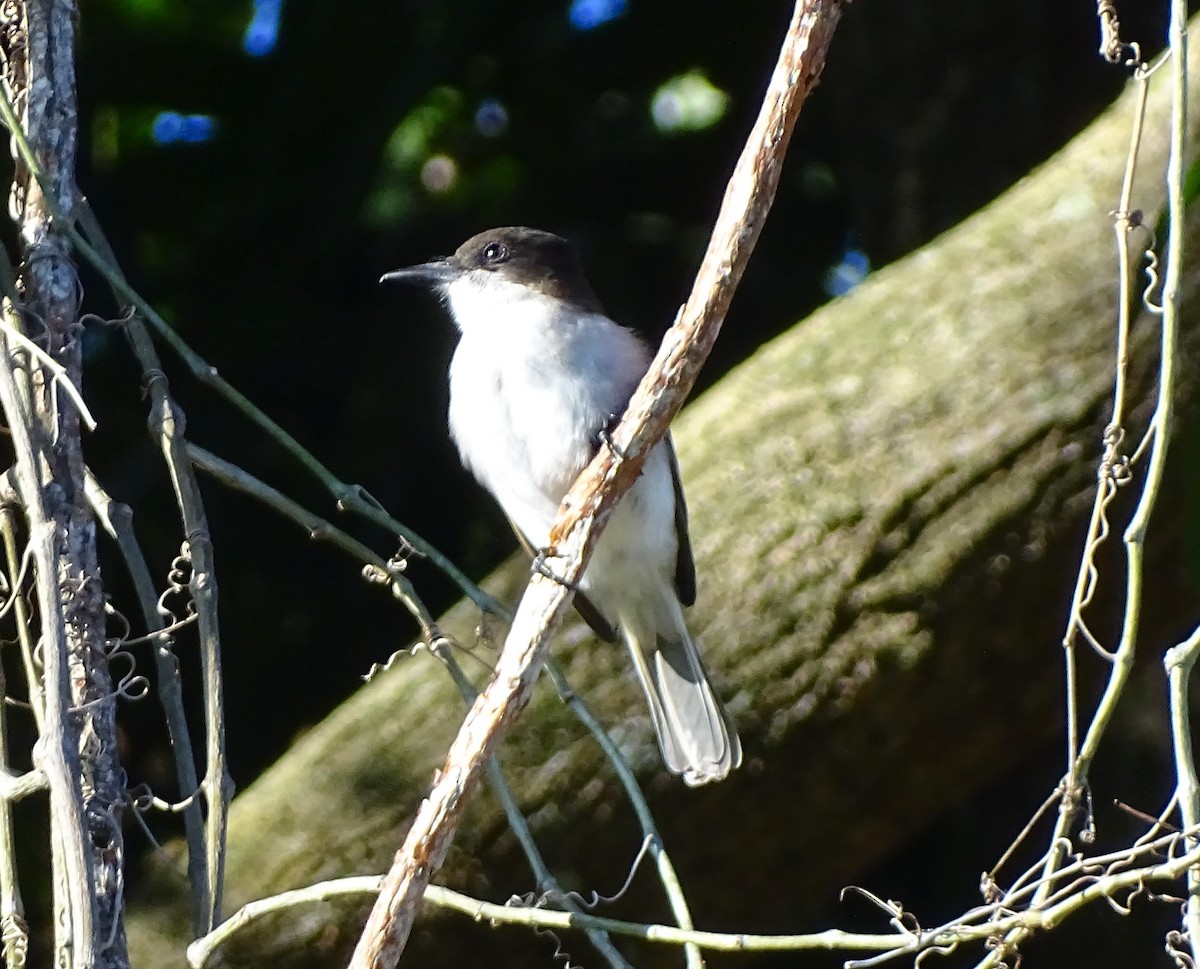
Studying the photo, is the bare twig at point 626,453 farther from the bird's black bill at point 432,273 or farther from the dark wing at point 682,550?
the bird's black bill at point 432,273

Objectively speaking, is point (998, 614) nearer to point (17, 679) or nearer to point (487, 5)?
point (17, 679)

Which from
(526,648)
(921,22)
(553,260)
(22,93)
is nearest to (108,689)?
(526,648)

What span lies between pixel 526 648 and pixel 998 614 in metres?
1.19

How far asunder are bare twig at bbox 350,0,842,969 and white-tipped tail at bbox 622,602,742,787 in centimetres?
85

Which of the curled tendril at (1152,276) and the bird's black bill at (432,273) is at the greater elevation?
the bird's black bill at (432,273)

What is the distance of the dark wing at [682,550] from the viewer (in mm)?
2791

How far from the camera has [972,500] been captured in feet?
8.57

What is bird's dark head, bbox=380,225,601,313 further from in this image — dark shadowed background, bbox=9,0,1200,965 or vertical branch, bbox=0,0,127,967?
vertical branch, bbox=0,0,127,967

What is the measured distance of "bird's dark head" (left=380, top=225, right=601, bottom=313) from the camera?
11.3 feet

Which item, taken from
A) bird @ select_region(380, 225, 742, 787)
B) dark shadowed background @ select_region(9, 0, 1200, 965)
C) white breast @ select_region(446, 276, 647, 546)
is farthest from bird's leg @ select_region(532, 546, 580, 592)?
dark shadowed background @ select_region(9, 0, 1200, 965)

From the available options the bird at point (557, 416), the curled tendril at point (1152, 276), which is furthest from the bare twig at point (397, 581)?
the bird at point (557, 416)

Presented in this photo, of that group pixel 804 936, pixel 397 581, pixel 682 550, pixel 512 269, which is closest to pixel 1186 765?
pixel 804 936

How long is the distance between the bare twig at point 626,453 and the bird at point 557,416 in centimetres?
119

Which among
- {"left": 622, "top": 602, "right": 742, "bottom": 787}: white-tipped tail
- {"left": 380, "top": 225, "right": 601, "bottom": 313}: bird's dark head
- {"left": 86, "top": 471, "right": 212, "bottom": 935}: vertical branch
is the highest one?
{"left": 380, "top": 225, "right": 601, "bottom": 313}: bird's dark head
